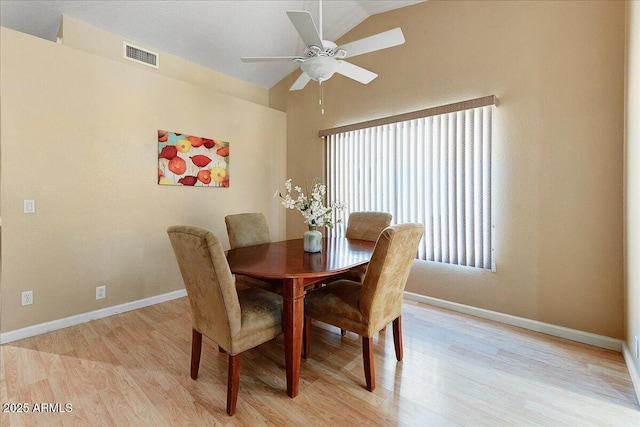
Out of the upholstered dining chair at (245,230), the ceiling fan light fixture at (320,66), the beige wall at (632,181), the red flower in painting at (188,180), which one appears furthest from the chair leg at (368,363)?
the red flower in painting at (188,180)

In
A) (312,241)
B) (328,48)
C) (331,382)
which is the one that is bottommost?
(331,382)

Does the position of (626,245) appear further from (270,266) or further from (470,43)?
(270,266)

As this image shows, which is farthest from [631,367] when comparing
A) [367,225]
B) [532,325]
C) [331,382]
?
[367,225]

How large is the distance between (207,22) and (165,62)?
0.72 meters

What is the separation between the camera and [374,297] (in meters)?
1.70

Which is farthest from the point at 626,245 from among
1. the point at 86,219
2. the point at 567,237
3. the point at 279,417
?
the point at 86,219

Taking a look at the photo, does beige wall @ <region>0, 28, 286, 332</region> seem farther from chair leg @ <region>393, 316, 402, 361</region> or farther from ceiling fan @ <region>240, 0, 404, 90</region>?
chair leg @ <region>393, 316, 402, 361</region>

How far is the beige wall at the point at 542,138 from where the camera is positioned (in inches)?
88.3

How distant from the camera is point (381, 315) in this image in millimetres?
1806

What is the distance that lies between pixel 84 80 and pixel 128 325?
234cm

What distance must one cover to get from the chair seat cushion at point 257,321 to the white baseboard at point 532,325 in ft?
6.67

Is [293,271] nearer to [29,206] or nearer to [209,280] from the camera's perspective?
[209,280]

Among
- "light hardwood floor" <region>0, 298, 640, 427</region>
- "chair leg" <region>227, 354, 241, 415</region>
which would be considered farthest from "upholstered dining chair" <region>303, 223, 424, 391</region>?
"chair leg" <region>227, 354, 241, 415</region>

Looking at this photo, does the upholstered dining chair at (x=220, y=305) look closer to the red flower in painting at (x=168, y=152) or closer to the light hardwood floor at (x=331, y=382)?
the light hardwood floor at (x=331, y=382)
